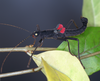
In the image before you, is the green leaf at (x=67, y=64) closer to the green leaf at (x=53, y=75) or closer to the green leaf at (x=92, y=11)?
the green leaf at (x=53, y=75)

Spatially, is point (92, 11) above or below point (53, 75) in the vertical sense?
above

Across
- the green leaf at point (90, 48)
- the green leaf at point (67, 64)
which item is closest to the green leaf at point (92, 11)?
the green leaf at point (90, 48)

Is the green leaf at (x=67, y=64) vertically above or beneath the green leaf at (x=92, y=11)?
beneath

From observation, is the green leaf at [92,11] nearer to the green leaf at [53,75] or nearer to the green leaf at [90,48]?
the green leaf at [90,48]

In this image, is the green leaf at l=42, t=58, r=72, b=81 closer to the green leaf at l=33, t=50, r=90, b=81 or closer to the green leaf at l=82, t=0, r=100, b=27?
the green leaf at l=33, t=50, r=90, b=81

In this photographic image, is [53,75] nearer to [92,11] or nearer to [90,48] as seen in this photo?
[90,48]

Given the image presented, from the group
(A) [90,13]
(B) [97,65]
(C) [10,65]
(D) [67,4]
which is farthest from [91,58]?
(C) [10,65]

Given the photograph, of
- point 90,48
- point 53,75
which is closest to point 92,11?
point 90,48

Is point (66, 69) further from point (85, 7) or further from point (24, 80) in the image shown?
point (24, 80)

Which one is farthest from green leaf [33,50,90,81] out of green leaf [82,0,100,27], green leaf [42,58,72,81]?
green leaf [82,0,100,27]
